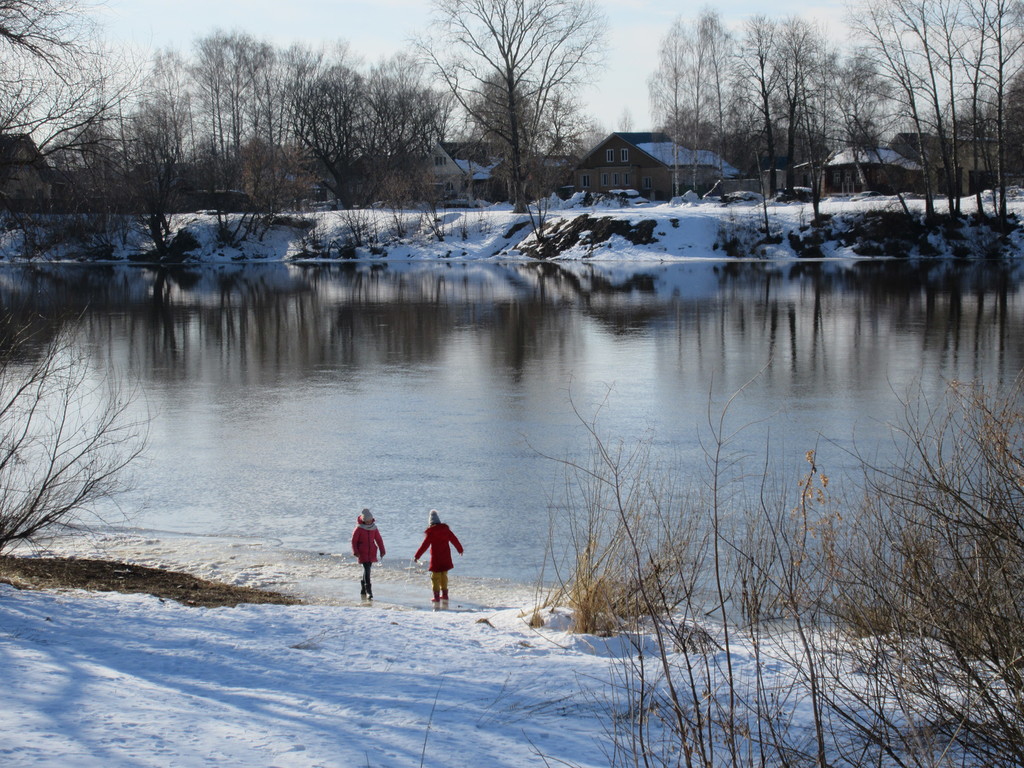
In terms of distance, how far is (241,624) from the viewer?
7172 mm

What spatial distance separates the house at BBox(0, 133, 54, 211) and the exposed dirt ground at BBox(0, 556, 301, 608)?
357 centimetres

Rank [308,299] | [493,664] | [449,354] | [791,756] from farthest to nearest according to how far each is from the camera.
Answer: [308,299]
[449,354]
[493,664]
[791,756]

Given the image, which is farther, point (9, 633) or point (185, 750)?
point (9, 633)

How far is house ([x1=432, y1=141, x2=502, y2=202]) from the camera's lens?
9888cm

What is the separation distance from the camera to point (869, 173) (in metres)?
73.4

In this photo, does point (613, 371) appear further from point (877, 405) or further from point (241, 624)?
point (241, 624)

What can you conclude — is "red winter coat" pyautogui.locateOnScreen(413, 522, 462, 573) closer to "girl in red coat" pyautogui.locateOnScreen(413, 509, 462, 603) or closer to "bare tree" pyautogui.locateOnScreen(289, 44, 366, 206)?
"girl in red coat" pyautogui.locateOnScreen(413, 509, 462, 603)

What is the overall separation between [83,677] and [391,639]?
2060mm

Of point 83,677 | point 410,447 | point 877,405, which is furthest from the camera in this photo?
point 877,405

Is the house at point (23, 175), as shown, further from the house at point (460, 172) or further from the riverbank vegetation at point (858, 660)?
the house at point (460, 172)

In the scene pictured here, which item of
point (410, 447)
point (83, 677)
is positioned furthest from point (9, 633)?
point (410, 447)

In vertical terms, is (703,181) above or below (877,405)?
above

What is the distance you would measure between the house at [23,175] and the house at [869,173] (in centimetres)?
5768

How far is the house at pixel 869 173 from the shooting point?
65.3m
